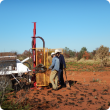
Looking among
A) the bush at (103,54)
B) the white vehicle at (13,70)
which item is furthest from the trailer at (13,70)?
the bush at (103,54)

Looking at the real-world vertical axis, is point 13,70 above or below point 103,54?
below

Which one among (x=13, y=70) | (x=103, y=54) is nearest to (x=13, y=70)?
(x=13, y=70)

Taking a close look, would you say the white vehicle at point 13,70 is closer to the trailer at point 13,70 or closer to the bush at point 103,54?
the trailer at point 13,70

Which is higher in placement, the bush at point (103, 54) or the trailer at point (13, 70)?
the bush at point (103, 54)

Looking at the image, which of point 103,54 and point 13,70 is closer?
point 13,70

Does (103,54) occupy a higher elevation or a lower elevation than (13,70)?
higher

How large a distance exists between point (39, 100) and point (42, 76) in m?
1.92

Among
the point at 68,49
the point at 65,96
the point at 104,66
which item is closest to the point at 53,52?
the point at 65,96

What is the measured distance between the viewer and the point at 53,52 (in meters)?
8.23

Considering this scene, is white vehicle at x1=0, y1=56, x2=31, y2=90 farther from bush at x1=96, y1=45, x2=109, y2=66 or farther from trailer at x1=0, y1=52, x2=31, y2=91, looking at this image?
bush at x1=96, y1=45, x2=109, y2=66

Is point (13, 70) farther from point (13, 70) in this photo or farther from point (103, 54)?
point (103, 54)

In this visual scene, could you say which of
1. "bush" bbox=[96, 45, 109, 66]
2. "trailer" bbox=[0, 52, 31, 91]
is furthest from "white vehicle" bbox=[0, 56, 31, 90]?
"bush" bbox=[96, 45, 109, 66]

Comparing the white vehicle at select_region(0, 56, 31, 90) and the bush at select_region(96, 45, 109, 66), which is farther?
the bush at select_region(96, 45, 109, 66)

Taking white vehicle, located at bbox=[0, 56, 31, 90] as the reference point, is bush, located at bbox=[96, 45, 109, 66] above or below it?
above
